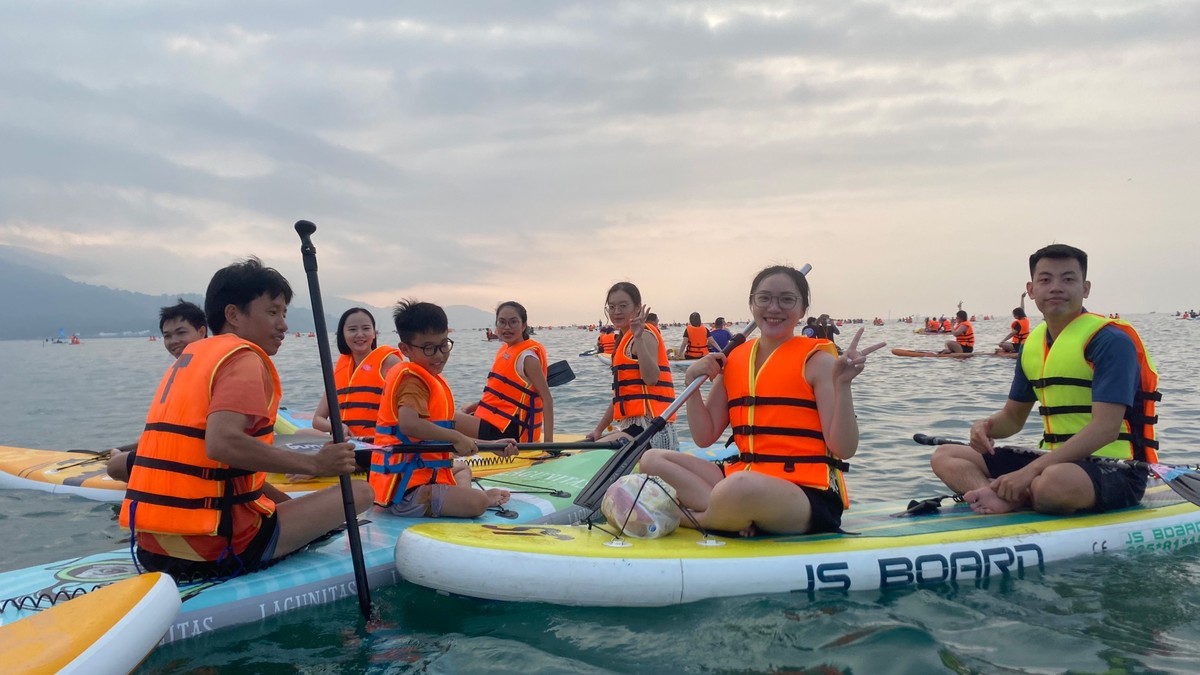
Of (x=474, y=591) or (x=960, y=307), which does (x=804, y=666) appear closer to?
(x=474, y=591)

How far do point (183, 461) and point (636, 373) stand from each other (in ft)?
13.8

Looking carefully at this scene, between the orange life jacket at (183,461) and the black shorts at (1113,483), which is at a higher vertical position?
the orange life jacket at (183,461)

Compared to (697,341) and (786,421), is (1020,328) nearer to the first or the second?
(697,341)

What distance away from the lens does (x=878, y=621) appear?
3279mm

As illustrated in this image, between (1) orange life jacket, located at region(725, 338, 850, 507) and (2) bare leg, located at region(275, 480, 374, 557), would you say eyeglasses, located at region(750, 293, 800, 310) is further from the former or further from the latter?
(2) bare leg, located at region(275, 480, 374, 557)

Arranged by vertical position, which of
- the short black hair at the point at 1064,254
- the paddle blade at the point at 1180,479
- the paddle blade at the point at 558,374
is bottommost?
the paddle blade at the point at 1180,479

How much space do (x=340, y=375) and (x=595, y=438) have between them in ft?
8.71

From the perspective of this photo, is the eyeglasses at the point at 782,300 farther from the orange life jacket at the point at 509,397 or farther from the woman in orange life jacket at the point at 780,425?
the orange life jacket at the point at 509,397

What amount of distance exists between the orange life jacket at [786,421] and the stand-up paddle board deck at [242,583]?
4.93ft

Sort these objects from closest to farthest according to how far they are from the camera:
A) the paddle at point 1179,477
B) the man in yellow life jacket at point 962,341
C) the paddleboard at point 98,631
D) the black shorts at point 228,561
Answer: the paddleboard at point 98,631 → the black shorts at point 228,561 → the paddle at point 1179,477 → the man in yellow life jacket at point 962,341

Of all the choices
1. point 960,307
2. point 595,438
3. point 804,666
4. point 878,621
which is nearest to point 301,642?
point 804,666

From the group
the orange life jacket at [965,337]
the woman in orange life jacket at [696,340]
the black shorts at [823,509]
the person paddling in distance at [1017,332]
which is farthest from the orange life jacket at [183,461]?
the orange life jacket at [965,337]

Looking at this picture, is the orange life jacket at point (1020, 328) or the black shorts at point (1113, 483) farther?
the orange life jacket at point (1020, 328)

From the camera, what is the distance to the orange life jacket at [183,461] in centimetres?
320
